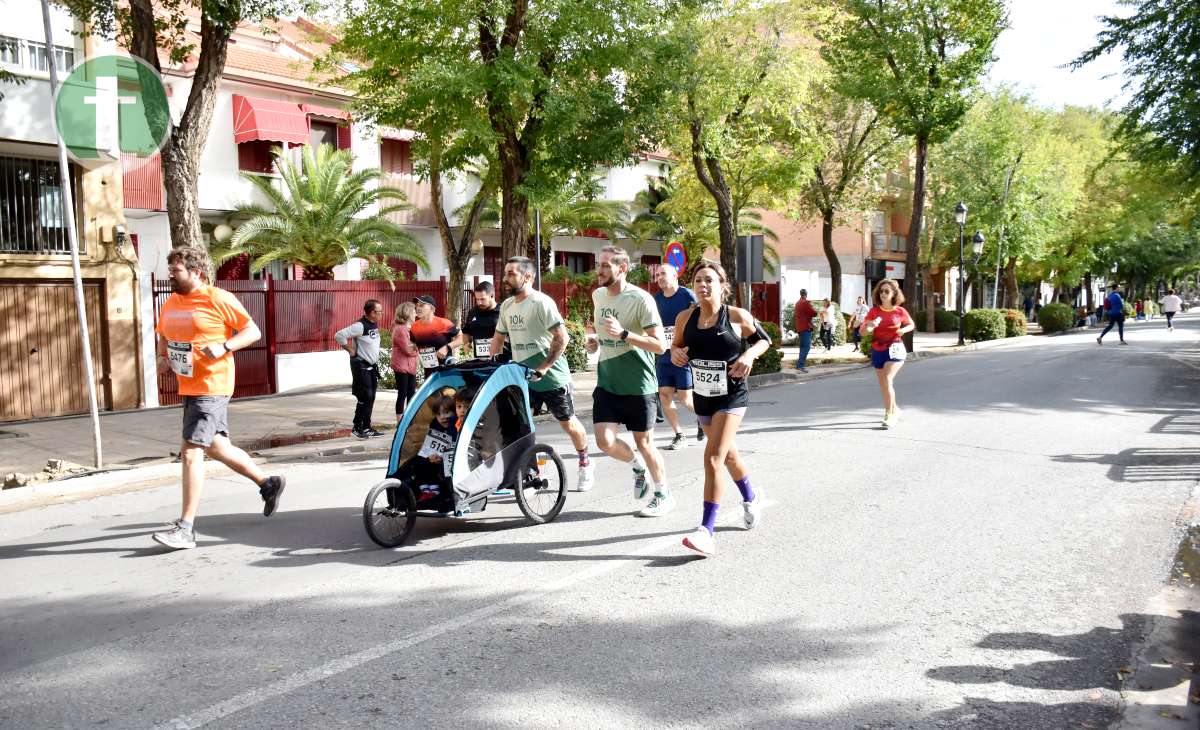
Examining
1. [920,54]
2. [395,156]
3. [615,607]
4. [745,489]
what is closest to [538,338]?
[745,489]

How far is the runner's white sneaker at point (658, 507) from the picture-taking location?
684 centimetres

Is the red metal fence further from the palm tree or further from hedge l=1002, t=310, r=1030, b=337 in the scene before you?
hedge l=1002, t=310, r=1030, b=337

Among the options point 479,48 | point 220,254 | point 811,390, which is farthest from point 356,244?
point 811,390

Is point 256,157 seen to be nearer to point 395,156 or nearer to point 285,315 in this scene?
point 395,156

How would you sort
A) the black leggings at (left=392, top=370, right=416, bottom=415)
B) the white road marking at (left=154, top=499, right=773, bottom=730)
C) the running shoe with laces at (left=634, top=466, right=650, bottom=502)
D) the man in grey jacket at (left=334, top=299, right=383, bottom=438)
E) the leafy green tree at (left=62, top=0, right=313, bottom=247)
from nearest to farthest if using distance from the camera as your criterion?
the white road marking at (left=154, top=499, right=773, bottom=730)
the running shoe with laces at (left=634, top=466, right=650, bottom=502)
the leafy green tree at (left=62, top=0, right=313, bottom=247)
the man in grey jacket at (left=334, top=299, right=383, bottom=438)
the black leggings at (left=392, top=370, right=416, bottom=415)

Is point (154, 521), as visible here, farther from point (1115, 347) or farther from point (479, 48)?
point (1115, 347)

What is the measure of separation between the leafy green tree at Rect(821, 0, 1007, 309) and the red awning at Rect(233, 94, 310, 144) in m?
15.9

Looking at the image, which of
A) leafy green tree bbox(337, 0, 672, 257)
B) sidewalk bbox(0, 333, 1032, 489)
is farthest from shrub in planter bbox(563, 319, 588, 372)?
leafy green tree bbox(337, 0, 672, 257)

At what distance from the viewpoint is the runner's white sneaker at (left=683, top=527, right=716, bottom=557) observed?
18.4ft

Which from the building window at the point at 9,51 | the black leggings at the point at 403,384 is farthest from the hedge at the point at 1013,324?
the building window at the point at 9,51

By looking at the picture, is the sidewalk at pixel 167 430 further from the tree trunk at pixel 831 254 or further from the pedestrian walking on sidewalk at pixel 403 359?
the tree trunk at pixel 831 254

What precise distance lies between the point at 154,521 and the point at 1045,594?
6.30 metres

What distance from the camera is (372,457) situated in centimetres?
1027

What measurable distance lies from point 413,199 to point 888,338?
2045cm
